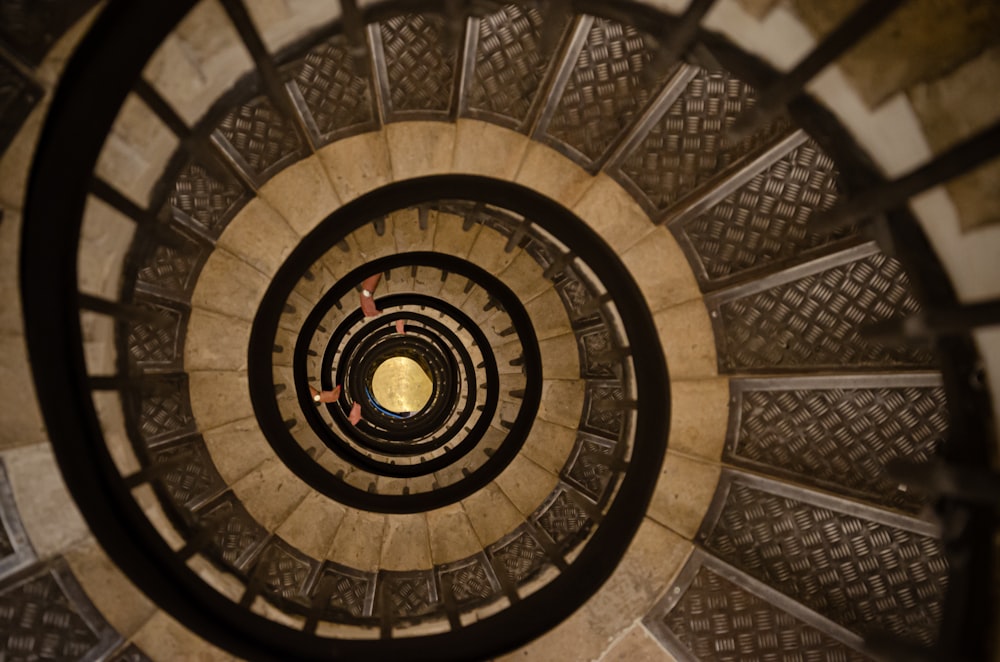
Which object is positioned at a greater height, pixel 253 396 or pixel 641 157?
pixel 641 157

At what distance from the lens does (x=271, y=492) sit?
6039mm

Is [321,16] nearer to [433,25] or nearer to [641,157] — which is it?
[433,25]

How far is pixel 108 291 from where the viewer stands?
3.53m

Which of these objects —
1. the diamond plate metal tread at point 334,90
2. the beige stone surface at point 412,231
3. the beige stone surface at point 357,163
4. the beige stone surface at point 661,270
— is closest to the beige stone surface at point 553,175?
the beige stone surface at point 661,270

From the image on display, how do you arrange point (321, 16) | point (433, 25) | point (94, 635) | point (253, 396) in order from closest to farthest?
1. point (321, 16)
2. point (94, 635)
3. point (433, 25)
4. point (253, 396)

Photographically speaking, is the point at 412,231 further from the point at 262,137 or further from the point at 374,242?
the point at 262,137

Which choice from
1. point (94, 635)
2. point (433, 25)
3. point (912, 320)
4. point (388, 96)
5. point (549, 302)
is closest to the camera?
point (912, 320)

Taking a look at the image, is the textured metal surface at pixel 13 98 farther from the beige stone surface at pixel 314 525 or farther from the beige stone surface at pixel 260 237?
the beige stone surface at pixel 314 525

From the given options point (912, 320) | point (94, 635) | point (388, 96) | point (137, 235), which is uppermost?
point (388, 96)

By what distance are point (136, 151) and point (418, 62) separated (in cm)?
225

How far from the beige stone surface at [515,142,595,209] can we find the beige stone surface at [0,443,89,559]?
12.7 ft

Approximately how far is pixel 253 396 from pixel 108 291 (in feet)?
7.79

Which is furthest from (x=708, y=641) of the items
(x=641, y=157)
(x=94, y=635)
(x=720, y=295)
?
(x=94, y=635)

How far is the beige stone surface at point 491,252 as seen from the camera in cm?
726
